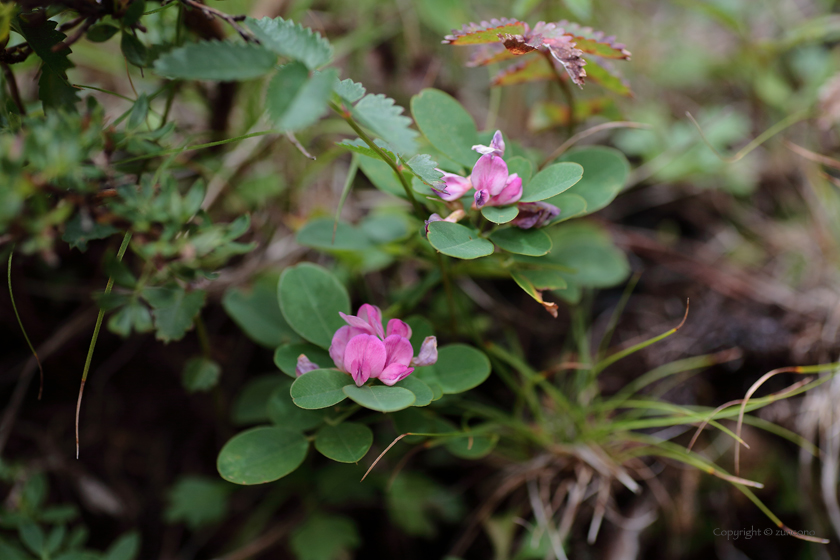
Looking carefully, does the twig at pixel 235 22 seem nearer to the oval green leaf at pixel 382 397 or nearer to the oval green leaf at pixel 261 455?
the oval green leaf at pixel 382 397

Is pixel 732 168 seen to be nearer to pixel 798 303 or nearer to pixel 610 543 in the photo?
pixel 798 303

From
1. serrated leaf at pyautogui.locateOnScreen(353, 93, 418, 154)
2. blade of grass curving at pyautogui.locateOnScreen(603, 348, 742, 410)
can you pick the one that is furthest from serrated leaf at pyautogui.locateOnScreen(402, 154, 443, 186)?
blade of grass curving at pyautogui.locateOnScreen(603, 348, 742, 410)

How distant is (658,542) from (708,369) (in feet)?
1.43

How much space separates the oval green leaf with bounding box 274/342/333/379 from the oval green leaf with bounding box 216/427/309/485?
10cm

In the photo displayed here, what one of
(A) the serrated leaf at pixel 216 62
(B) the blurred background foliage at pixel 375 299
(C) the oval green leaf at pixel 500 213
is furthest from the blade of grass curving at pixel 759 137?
(A) the serrated leaf at pixel 216 62

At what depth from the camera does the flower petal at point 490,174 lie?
2.33ft

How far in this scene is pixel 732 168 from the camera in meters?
1.55

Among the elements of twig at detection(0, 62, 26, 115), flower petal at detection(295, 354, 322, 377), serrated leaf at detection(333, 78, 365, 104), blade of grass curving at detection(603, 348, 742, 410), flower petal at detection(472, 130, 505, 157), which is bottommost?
blade of grass curving at detection(603, 348, 742, 410)

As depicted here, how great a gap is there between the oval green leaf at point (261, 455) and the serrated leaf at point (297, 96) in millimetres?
510

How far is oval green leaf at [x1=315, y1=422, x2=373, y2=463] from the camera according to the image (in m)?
0.72

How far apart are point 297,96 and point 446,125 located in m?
0.34

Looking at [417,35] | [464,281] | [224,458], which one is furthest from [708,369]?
[417,35]

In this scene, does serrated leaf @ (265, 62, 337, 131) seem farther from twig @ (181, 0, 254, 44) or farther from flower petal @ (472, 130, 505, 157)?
flower petal @ (472, 130, 505, 157)

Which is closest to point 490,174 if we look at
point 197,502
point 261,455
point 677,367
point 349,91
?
point 349,91
